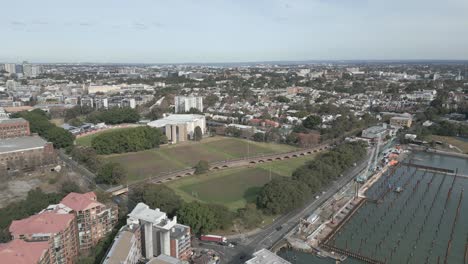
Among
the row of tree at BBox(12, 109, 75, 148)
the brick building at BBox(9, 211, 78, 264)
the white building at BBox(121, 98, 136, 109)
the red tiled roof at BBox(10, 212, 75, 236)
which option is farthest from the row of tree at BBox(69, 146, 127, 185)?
the white building at BBox(121, 98, 136, 109)

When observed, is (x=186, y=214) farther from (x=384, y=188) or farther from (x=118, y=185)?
(x=384, y=188)

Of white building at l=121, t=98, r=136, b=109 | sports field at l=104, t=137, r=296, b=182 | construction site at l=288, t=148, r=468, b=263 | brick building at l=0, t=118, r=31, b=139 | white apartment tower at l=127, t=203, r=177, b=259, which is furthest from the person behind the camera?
white building at l=121, t=98, r=136, b=109

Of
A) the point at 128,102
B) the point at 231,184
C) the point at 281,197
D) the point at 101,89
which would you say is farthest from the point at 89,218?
the point at 101,89

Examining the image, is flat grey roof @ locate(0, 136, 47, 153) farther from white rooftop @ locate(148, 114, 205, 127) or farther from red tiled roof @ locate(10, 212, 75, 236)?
red tiled roof @ locate(10, 212, 75, 236)

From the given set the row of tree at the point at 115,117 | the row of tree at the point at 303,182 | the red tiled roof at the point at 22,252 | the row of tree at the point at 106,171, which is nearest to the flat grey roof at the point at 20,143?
the row of tree at the point at 106,171

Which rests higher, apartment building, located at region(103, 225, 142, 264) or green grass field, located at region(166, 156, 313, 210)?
apartment building, located at region(103, 225, 142, 264)

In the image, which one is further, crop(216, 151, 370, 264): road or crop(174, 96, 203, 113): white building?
crop(174, 96, 203, 113): white building

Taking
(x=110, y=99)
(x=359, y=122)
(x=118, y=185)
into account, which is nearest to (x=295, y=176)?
(x=118, y=185)

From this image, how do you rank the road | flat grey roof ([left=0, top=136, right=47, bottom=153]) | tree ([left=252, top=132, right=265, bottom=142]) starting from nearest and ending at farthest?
the road
flat grey roof ([left=0, top=136, right=47, bottom=153])
tree ([left=252, top=132, right=265, bottom=142])
